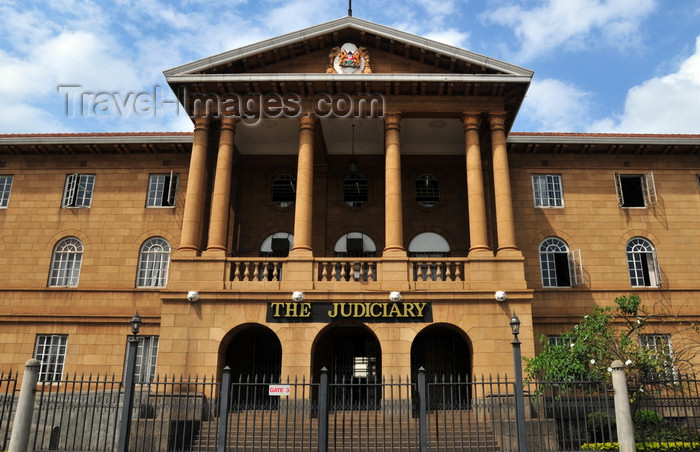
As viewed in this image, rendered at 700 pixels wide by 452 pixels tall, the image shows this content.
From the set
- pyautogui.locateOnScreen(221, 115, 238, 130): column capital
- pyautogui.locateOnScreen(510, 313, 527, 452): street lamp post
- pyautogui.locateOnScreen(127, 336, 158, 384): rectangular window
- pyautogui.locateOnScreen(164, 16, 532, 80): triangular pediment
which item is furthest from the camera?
pyautogui.locateOnScreen(127, 336, 158, 384): rectangular window

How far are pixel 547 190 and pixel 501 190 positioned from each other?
554 cm

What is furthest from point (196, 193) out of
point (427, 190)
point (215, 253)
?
point (427, 190)

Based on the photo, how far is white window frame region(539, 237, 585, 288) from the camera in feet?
78.4

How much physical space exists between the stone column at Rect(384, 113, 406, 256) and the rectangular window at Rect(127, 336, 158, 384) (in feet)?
35.0

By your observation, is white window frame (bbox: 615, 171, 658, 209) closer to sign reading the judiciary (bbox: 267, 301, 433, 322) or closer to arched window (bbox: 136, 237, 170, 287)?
sign reading the judiciary (bbox: 267, 301, 433, 322)

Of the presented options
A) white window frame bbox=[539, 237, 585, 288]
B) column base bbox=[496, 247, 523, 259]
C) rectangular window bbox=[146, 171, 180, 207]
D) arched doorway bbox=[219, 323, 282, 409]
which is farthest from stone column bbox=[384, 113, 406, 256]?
rectangular window bbox=[146, 171, 180, 207]

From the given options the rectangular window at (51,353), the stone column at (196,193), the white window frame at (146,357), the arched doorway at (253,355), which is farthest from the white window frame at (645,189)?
the rectangular window at (51,353)

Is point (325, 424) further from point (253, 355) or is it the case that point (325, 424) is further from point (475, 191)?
point (475, 191)

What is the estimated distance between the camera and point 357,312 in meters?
19.3

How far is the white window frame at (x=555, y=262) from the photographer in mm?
23906

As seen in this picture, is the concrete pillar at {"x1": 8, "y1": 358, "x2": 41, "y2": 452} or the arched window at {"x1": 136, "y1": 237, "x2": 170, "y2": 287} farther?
the arched window at {"x1": 136, "y1": 237, "x2": 170, "y2": 287}

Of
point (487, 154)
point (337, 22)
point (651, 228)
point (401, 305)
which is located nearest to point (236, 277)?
point (401, 305)

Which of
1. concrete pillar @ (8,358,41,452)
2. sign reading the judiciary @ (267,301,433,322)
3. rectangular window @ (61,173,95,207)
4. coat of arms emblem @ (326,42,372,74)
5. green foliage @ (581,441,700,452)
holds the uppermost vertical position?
coat of arms emblem @ (326,42,372,74)

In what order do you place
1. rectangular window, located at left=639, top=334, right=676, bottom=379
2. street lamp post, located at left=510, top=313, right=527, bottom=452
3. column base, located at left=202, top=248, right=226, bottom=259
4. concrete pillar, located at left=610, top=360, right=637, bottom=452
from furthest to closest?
column base, located at left=202, top=248, right=226, bottom=259
rectangular window, located at left=639, top=334, right=676, bottom=379
street lamp post, located at left=510, top=313, right=527, bottom=452
concrete pillar, located at left=610, top=360, right=637, bottom=452
